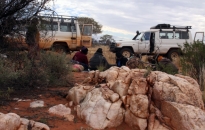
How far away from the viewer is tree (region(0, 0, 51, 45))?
23.0 ft

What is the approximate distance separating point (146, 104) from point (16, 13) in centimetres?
408

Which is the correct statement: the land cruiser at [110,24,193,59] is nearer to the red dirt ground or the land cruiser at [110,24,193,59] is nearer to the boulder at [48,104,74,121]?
the red dirt ground

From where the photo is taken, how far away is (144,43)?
18.5 m

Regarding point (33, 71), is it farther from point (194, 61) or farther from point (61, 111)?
point (194, 61)

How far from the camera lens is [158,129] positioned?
4.79 metres

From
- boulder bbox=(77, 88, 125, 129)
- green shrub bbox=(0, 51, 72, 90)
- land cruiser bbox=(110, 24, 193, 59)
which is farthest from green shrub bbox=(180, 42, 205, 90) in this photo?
land cruiser bbox=(110, 24, 193, 59)

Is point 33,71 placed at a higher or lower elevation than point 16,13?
lower

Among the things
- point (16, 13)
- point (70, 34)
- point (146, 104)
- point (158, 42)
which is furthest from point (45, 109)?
point (158, 42)

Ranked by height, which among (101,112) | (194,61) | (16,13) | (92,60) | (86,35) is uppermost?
(16,13)

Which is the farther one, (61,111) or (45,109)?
(45,109)

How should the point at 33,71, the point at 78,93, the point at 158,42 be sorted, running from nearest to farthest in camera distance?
1. the point at 78,93
2. the point at 33,71
3. the point at 158,42

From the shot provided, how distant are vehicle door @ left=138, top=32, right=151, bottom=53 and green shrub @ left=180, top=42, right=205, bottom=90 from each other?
396 inches

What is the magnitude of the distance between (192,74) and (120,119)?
146 inches

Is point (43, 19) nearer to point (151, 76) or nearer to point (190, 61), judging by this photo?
point (151, 76)
